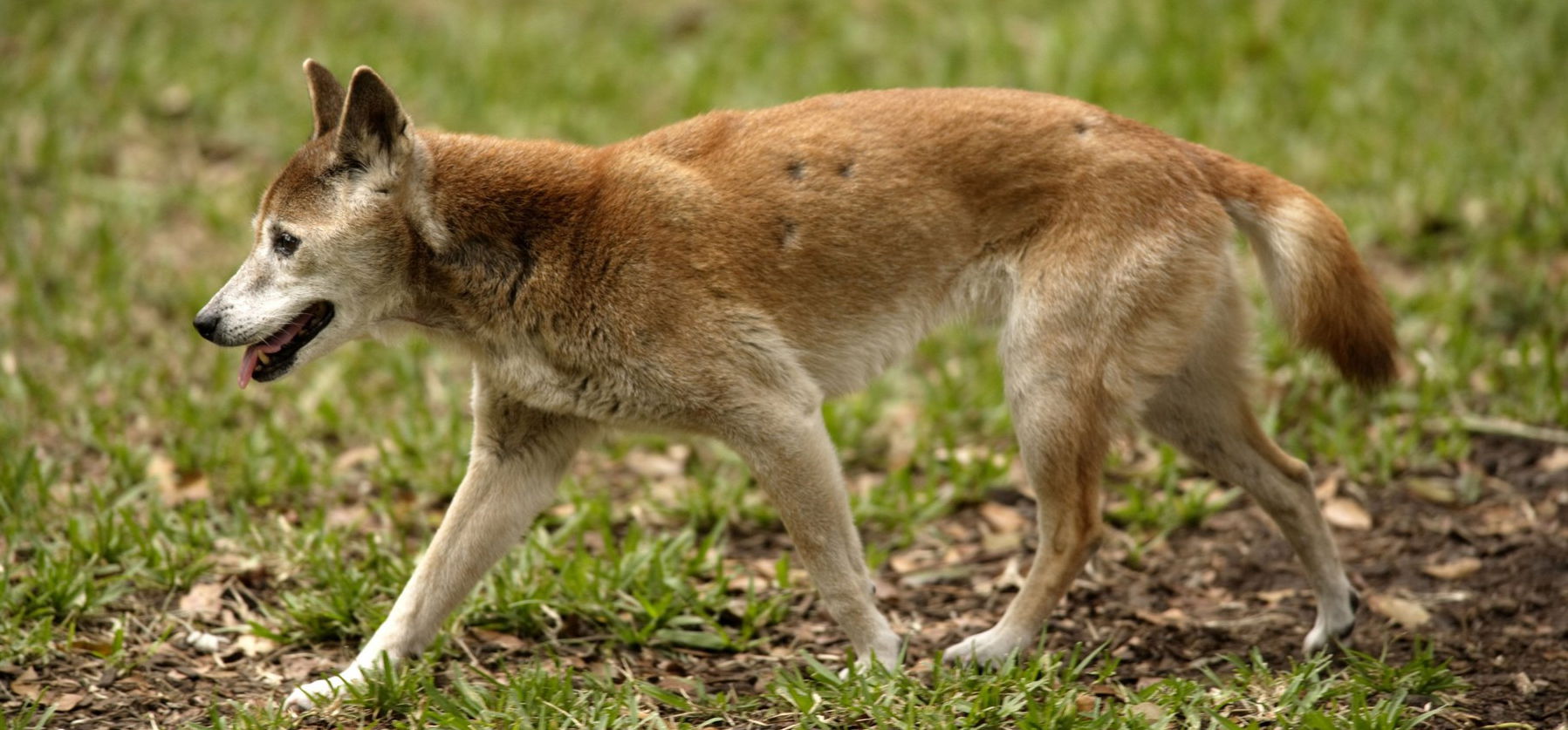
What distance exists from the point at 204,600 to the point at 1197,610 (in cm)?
316

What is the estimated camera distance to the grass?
4.48 m

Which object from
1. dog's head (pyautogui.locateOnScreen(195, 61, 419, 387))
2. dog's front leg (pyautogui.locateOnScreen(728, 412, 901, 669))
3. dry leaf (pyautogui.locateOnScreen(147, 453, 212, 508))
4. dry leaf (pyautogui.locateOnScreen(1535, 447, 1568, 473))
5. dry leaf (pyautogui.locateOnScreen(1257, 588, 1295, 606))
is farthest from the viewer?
dry leaf (pyautogui.locateOnScreen(1535, 447, 1568, 473))

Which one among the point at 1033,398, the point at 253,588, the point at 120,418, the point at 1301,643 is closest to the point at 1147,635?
the point at 1301,643

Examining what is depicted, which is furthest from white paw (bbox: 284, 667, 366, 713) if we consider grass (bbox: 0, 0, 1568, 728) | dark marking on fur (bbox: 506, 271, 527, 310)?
dark marking on fur (bbox: 506, 271, 527, 310)

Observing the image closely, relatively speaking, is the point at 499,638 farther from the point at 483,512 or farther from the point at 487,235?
the point at 487,235

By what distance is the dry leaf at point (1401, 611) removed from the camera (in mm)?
4949

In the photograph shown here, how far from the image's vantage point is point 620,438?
19.0 ft

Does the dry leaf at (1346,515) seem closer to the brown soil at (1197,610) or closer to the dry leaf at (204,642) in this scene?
the brown soil at (1197,610)

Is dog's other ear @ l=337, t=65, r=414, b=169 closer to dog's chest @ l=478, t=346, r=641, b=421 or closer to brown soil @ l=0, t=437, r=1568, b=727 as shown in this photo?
dog's chest @ l=478, t=346, r=641, b=421

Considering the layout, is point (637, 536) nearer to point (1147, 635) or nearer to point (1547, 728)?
point (1147, 635)

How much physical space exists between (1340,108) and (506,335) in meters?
5.51

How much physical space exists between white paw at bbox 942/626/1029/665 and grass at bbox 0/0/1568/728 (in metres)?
0.11

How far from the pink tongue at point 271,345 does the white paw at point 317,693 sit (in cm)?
85

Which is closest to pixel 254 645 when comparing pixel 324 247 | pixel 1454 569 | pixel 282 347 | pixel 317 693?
pixel 317 693
